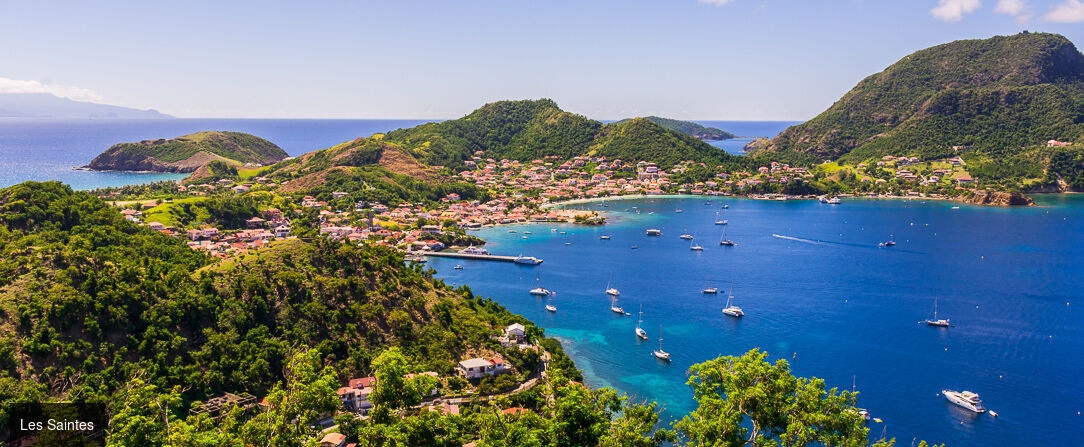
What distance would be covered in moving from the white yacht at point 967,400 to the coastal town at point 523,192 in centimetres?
5591

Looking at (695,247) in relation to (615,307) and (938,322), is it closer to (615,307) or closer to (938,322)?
(615,307)

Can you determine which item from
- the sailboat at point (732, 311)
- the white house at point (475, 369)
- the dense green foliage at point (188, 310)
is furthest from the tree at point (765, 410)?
the sailboat at point (732, 311)

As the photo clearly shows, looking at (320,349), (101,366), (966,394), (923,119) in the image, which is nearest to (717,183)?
(923,119)

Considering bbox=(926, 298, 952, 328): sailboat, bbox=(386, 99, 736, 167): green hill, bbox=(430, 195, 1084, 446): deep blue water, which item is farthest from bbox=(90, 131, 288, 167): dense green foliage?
bbox=(926, 298, 952, 328): sailboat

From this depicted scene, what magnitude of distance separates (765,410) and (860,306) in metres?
36.5

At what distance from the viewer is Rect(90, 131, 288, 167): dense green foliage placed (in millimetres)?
147500

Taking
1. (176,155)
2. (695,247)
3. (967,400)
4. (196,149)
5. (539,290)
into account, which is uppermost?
(196,149)

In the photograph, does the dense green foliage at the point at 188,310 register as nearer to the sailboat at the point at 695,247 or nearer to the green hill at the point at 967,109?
the sailboat at the point at 695,247

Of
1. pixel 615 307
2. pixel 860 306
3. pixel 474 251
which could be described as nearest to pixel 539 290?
pixel 615 307

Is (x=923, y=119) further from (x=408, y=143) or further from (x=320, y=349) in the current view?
(x=320, y=349)

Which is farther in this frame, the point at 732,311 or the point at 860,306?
the point at 860,306

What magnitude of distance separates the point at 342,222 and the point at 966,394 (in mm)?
75158

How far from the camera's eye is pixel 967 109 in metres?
152

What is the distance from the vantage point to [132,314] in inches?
1310
